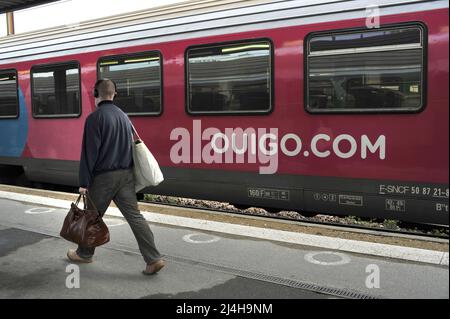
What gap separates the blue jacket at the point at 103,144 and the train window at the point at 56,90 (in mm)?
4160

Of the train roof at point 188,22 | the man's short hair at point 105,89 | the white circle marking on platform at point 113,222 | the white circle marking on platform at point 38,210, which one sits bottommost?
the white circle marking on platform at point 113,222

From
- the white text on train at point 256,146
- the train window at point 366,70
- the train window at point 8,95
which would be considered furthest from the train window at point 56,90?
the train window at point 366,70

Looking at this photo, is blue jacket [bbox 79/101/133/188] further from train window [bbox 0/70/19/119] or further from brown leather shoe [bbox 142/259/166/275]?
train window [bbox 0/70/19/119]

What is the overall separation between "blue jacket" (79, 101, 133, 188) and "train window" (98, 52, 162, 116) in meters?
2.81

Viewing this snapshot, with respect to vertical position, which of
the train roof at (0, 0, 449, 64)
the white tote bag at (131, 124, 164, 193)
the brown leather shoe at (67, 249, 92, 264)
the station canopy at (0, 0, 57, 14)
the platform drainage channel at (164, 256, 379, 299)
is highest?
the station canopy at (0, 0, 57, 14)

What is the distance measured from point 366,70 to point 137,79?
351 centimetres

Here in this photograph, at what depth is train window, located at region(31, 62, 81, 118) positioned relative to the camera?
27.1 feet

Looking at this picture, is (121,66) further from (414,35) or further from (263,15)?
(414,35)

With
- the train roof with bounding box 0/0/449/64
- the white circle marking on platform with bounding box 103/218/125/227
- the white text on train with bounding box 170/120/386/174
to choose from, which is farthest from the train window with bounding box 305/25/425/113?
the white circle marking on platform with bounding box 103/218/125/227

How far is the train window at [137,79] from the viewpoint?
712 cm

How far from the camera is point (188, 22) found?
22.1 ft

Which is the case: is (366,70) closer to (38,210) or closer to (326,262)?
(326,262)

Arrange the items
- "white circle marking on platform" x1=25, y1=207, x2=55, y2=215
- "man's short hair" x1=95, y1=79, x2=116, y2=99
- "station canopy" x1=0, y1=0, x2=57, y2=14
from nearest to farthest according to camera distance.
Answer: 1. "man's short hair" x1=95, y1=79, x2=116, y2=99
2. "white circle marking on platform" x1=25, y1=207, x2=55, y2=215
3. "station canopy" x1=0, y1=0, x2=57, y2=14

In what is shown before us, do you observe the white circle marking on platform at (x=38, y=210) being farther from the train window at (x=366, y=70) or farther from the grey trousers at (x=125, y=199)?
the train window at (x=366, y=70)
